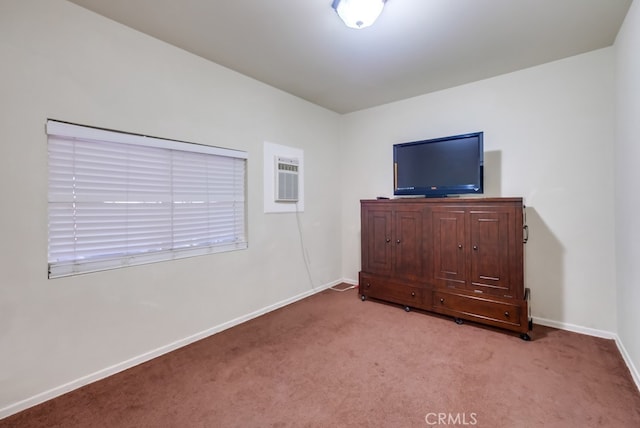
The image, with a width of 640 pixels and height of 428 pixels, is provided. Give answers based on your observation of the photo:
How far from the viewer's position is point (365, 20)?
6.10 feet

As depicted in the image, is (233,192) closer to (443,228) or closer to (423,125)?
(443,228)

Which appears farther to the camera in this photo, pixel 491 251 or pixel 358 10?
pixel 491 251

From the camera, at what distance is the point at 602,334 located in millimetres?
2533

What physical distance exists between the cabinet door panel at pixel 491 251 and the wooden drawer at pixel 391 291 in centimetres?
58


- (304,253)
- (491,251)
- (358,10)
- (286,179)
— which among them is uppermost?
(358,10)

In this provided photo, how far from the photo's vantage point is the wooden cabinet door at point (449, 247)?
280 cm

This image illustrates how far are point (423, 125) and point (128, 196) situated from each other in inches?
126

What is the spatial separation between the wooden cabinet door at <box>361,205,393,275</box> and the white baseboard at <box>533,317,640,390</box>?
1.56 meters

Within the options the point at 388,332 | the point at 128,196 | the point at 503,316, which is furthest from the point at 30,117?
the point at 503,316

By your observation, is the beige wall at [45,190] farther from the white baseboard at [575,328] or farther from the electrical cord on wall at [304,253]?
the white baseboard at [575,328]

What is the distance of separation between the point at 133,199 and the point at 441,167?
2920mm

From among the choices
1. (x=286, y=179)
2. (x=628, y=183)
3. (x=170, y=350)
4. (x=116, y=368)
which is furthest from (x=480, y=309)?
(x=116, y=368)

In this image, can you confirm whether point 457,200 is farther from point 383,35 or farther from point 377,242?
point 383,35

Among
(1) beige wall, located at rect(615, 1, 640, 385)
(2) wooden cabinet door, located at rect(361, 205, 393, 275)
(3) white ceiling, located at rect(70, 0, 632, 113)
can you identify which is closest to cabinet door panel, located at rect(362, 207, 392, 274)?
(2) wooden cabinet door, located at rect(361, 205, 393, 275)
